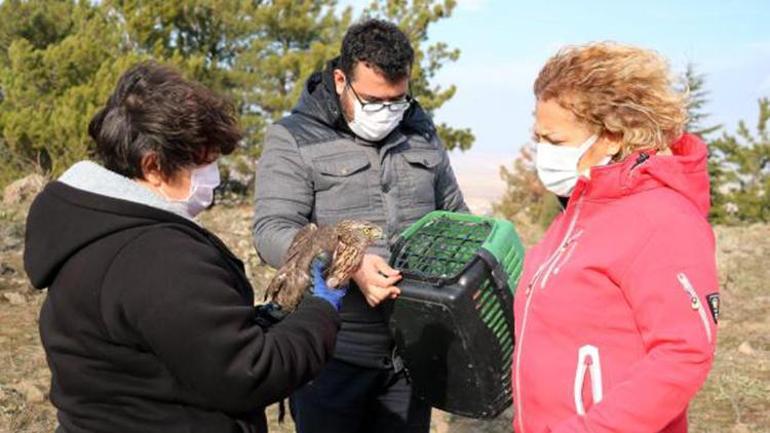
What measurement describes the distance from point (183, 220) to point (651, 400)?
40.3 inches

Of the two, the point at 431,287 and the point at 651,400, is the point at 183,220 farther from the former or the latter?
the point at 651,400

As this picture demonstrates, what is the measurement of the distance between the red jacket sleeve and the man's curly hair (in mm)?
1247

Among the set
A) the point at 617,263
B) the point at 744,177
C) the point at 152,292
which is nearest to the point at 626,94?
the point at 617,263

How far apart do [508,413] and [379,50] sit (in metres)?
2.84

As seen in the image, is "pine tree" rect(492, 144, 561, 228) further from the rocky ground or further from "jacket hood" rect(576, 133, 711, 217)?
"jacket hood" rect(576, 133, 711, 217)

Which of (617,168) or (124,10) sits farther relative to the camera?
(124,10)

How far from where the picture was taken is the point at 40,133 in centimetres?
1226

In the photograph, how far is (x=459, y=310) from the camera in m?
2.30

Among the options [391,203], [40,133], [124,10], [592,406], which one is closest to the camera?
[592,406]

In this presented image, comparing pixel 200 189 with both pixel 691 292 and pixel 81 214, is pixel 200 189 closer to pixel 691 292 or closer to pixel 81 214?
pixel 81 214

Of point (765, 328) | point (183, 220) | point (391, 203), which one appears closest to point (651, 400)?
point (183, 220)

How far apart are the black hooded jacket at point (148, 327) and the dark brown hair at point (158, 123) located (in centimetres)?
13

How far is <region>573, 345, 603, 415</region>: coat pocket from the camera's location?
1767 millimetres

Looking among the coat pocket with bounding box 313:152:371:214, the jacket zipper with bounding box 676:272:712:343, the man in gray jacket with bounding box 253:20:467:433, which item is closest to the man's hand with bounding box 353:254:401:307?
the man in gray jacket with bounding box 253:20:467:433
